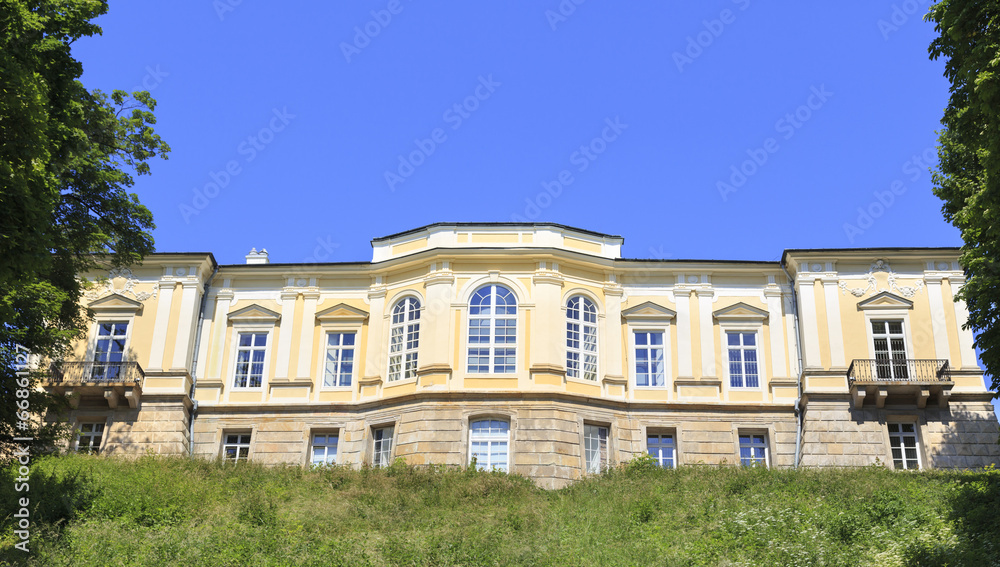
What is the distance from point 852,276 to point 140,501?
23.3 m

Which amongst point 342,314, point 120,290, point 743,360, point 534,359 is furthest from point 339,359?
→ point 743,360

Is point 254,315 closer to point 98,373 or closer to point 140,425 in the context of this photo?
point 140,425

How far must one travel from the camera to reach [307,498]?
24.7 m

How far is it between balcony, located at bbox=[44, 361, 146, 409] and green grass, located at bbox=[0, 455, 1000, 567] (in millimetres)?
3894

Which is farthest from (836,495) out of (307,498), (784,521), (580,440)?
(307,498)

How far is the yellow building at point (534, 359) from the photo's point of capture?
30.0 metres

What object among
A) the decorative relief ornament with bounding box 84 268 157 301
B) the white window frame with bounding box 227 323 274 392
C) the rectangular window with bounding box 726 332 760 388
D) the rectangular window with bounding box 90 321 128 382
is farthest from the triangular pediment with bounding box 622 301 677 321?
the rectangular window with bounding box 90 321 128 382

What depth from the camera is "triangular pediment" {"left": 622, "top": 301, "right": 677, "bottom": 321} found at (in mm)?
32531

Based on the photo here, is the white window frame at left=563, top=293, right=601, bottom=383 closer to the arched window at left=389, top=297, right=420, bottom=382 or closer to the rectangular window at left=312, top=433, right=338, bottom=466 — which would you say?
the arched window at left=389, top=297, right=420, bottom=382

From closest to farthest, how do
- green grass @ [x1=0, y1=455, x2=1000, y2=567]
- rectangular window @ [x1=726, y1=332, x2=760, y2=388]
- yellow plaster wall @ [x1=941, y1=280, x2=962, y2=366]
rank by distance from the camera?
1. green grass @ [x1=0, y1=455, x2=1000, y2=567]
2. yellow plaster wall @ [x1=941, y1=280, x2=962, y2=366]
3. rectangular window @ [x1=726, y1=332, x2=760, y2=388]

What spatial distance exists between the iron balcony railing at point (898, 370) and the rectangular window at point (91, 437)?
2453 cm

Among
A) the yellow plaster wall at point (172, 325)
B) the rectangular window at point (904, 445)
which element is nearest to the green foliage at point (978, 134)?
the rectangular window at point (904, 445)

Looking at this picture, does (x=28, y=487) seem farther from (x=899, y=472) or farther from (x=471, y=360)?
(x=899, y=472)

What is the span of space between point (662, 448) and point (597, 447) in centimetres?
235
